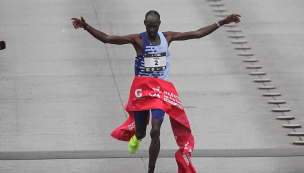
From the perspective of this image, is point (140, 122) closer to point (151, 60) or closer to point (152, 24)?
point (151, 60)

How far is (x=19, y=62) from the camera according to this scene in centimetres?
854

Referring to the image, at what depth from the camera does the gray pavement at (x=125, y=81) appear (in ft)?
20.2

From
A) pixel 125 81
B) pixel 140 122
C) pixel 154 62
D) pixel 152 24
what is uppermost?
pixel 152 24

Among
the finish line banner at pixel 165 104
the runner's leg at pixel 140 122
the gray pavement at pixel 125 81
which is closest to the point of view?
the finish line banner at pixel 165 104

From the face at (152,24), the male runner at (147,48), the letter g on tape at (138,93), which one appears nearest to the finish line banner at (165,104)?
the letter g on tape at (138,93)

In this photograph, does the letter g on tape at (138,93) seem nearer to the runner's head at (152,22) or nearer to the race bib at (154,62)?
the race bib at (154,62)

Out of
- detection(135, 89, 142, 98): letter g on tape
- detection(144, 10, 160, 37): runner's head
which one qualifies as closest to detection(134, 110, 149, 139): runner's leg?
detection(135, 89, 142, 98): letter g on tape

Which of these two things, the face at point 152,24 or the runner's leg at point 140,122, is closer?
the face at point 152,24

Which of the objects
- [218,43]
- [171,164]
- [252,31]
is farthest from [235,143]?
[252,31]

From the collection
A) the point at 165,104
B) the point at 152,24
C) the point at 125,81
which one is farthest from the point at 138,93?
the point at 125,81

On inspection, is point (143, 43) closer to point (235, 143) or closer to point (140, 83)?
point (140, 83)

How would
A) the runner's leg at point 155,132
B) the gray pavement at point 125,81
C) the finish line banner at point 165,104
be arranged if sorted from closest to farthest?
the runner's leg at point 155,132 < the finish line banner at point 165,104 < the gray pavement at point 125,81

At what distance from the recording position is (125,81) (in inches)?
320

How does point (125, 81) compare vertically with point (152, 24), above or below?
below
